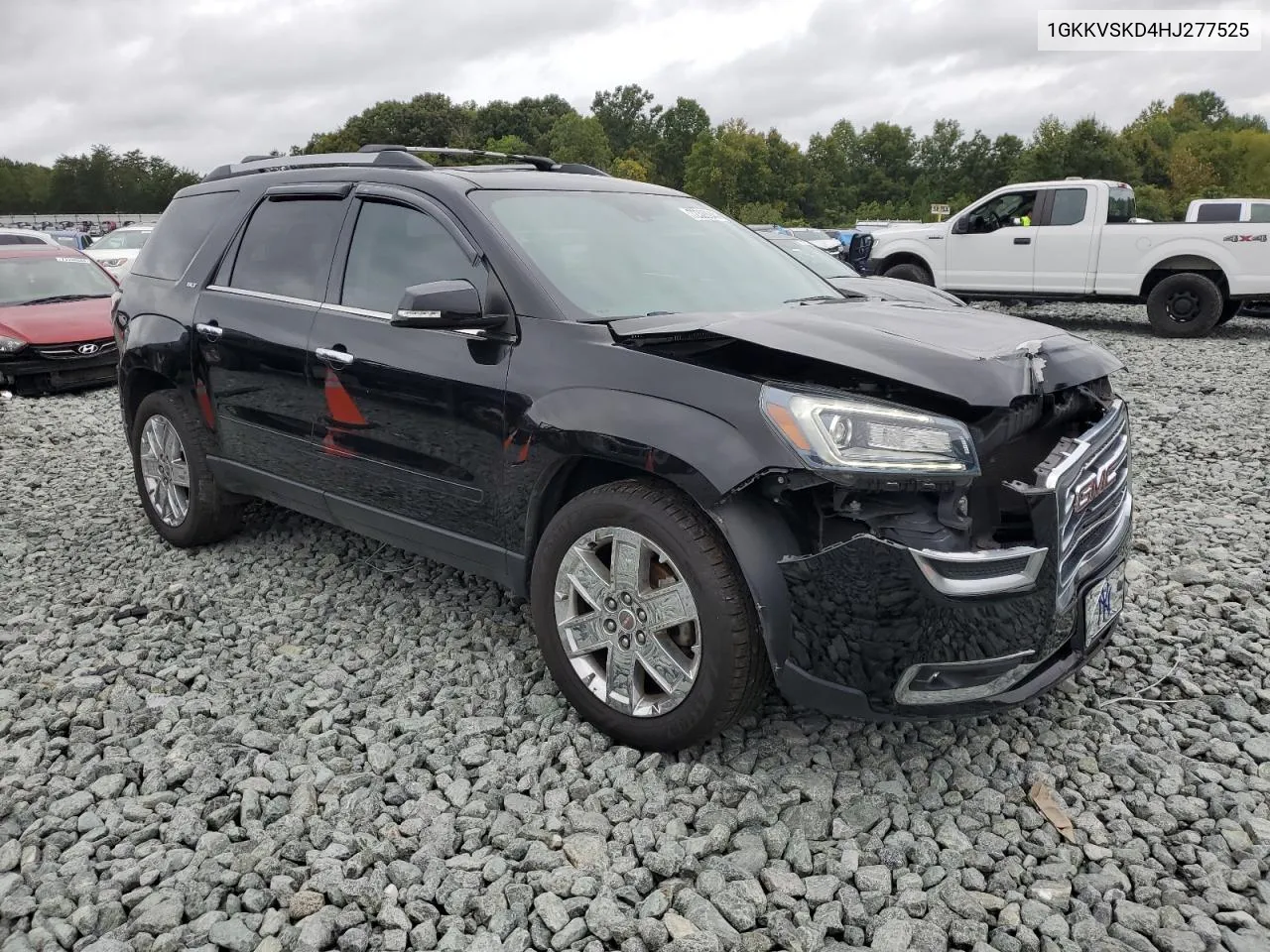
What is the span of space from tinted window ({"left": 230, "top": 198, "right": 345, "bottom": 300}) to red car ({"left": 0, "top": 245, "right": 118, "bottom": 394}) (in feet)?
19.1

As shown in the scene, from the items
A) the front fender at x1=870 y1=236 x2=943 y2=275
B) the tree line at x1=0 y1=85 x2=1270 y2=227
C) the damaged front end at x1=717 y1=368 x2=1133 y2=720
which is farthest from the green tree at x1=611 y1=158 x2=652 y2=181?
the damaged front end at x1=717 y1=368 x2=1133 y2=720

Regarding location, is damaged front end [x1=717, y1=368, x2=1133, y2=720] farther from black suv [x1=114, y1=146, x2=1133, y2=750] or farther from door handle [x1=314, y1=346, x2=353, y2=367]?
door handle [x1=314, y1=346, x2=353, y2=367]

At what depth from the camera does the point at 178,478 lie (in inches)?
192

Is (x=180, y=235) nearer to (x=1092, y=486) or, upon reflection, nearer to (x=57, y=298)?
(x=1092, y=486)

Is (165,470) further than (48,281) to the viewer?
No

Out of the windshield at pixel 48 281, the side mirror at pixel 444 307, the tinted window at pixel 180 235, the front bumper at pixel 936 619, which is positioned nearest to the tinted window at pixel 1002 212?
the windshield at pixel 48 281

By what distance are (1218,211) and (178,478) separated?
18581 mm

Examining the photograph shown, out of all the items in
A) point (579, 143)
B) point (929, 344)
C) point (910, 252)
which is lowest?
point (929, 344)

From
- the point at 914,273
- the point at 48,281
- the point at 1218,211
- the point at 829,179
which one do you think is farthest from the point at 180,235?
the point at 829,179

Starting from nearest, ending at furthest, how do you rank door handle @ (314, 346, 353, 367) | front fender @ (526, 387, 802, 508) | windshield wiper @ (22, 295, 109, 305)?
front fender @ (526, 387, 802, 508) < door handle @ (314, 346, 353, 367) < windshield wiper @ (22, 295, 109, 305)

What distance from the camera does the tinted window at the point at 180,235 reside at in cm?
474

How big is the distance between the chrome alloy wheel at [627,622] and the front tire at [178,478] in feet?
8.01

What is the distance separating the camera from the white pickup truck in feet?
A: 39.5

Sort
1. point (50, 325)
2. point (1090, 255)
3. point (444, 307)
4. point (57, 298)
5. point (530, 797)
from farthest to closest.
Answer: point (1090, 255)
point (57, 298)
point (50, 325)
point (444, 307)
point (530, 797)
